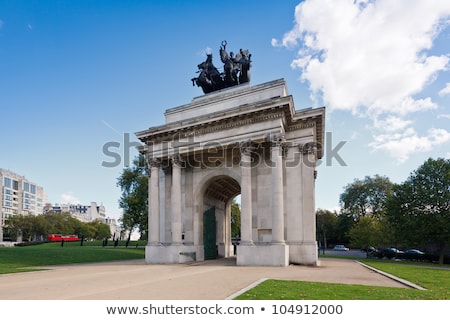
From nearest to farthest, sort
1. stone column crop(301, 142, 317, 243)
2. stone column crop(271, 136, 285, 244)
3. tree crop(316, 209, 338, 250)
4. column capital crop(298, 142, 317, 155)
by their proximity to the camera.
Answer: stone column crop(271, 136, 285, 244) < stone column crop(301, 142, 317, 243) < column capital crop(298, 142, 317, 155) < tree crop(316, 209, 338, 250)

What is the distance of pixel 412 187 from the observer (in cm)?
4025

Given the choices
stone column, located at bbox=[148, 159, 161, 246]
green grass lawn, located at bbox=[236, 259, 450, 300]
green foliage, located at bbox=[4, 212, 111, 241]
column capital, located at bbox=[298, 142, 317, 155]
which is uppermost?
column capital, located at bbox=[298, 142, 317, 155]

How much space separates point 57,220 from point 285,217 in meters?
103

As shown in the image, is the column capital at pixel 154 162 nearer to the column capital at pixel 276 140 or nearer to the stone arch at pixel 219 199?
the stone arch at pixel 219 199

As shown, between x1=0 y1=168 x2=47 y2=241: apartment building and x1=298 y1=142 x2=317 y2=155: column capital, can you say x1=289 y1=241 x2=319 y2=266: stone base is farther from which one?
x1=0 y1=168 x2=47 y2=241: apartment building

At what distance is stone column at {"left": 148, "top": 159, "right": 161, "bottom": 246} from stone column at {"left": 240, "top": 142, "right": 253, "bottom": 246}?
26.8 ft

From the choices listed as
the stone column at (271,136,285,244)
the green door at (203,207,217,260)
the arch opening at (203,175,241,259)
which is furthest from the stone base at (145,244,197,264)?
the stone column at (271,136,285,244)

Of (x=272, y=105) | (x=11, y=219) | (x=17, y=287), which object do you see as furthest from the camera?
(x=11, y=219)

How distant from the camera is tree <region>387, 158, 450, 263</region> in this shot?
1437 inches

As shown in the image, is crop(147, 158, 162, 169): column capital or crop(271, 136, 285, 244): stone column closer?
crop(271, 136, 285, 244): stone column

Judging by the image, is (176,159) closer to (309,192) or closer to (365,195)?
(309,192)

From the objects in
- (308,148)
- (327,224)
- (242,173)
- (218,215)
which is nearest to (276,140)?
(308,148)

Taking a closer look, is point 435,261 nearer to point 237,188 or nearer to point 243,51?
point 237,188

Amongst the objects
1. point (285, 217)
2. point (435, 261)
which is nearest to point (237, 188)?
point (285, 217)
